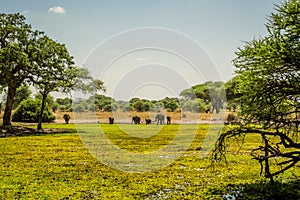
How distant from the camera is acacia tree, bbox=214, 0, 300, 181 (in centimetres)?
983

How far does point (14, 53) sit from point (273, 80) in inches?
912

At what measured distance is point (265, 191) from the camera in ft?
34.1

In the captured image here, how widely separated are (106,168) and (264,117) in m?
6.80

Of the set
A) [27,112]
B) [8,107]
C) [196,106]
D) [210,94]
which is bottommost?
[27,112]

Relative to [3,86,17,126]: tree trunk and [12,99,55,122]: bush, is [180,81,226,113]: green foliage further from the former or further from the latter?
[3,86,17,126]: tree trunk

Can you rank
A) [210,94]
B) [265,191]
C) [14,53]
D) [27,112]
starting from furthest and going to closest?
1. [210,94]
2. [27,112]
3. [14,53]
4. [265,191]

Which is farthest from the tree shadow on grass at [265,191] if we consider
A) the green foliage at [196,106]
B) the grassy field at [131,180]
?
the green foliage at [196,106]

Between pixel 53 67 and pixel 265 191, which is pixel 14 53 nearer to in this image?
pixel 53 67

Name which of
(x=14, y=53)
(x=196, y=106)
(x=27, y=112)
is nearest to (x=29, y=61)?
(x=14, y=53)

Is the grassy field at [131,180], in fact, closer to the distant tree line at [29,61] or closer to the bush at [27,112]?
the distant tree line at [29,61]

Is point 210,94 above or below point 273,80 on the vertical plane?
above

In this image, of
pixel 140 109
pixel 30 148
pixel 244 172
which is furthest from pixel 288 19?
pixel 140 109

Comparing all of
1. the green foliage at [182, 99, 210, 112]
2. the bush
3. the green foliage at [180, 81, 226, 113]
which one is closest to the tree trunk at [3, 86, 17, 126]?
the bush

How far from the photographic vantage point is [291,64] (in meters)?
10.1
